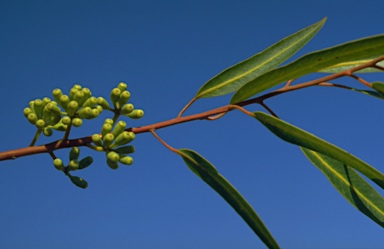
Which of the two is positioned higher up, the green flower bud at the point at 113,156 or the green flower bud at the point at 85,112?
the green flower bud at the point at 85,112

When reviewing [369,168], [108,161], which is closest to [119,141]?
[108,161]

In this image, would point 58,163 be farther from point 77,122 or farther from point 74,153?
point 77,122

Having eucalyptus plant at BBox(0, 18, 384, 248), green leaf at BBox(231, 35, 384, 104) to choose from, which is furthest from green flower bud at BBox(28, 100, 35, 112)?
green leaf at BBox(231, 35, 384, 104)

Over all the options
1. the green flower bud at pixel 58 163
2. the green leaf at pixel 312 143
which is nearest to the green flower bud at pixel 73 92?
the green flower bud at pixel 58 163

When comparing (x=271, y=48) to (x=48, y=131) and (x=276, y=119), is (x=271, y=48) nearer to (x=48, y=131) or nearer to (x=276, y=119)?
→ (x=276, y=119)

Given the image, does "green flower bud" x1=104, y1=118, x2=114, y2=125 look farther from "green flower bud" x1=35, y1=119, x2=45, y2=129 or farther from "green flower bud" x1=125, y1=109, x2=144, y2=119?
"green flower bud" x1=35, y1=119, x2=45, y2=129

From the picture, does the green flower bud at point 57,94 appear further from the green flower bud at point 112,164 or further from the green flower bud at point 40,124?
the green flower bud at point 112,164

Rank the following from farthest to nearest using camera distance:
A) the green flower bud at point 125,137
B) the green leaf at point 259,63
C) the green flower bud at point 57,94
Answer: the green leaf at point 259,63 → the green flower bud at point 57,94 → the green flower bud at point 125,137
